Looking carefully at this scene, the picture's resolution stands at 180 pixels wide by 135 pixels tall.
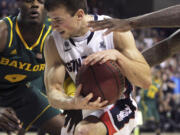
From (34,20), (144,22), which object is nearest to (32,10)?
(34,20)

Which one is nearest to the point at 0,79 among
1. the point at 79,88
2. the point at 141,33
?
the point at 79,88

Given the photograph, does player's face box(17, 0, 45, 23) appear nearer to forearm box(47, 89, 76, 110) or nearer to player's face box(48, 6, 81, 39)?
player's face box(48, 6, 81, 39)

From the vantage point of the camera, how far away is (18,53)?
3939 mm

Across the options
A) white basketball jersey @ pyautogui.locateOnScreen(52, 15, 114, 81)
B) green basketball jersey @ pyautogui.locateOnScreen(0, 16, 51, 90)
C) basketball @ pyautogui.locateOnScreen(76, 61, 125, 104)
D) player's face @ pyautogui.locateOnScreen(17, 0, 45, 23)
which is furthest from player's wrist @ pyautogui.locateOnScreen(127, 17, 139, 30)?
green basketball jersey @ pyautogui.locateOnScreen(0, 16, 51, 90)

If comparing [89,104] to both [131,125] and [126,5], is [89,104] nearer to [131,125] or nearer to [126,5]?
[131,125]

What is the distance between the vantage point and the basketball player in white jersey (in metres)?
2.53

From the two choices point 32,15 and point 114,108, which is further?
point 32,15

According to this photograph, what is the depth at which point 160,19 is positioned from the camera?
276 centimetres

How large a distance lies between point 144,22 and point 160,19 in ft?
0.51

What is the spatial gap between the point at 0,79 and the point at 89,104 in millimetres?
2004

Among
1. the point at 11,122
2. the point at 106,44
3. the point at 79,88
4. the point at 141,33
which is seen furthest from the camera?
the point at 141,33

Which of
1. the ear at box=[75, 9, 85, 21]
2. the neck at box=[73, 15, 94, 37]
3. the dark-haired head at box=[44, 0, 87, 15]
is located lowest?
the neck at box=[73, 15, 94, 37]

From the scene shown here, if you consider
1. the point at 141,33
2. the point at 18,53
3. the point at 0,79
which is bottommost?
the point at 141,33

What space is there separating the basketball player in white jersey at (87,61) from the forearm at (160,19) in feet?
0.40
